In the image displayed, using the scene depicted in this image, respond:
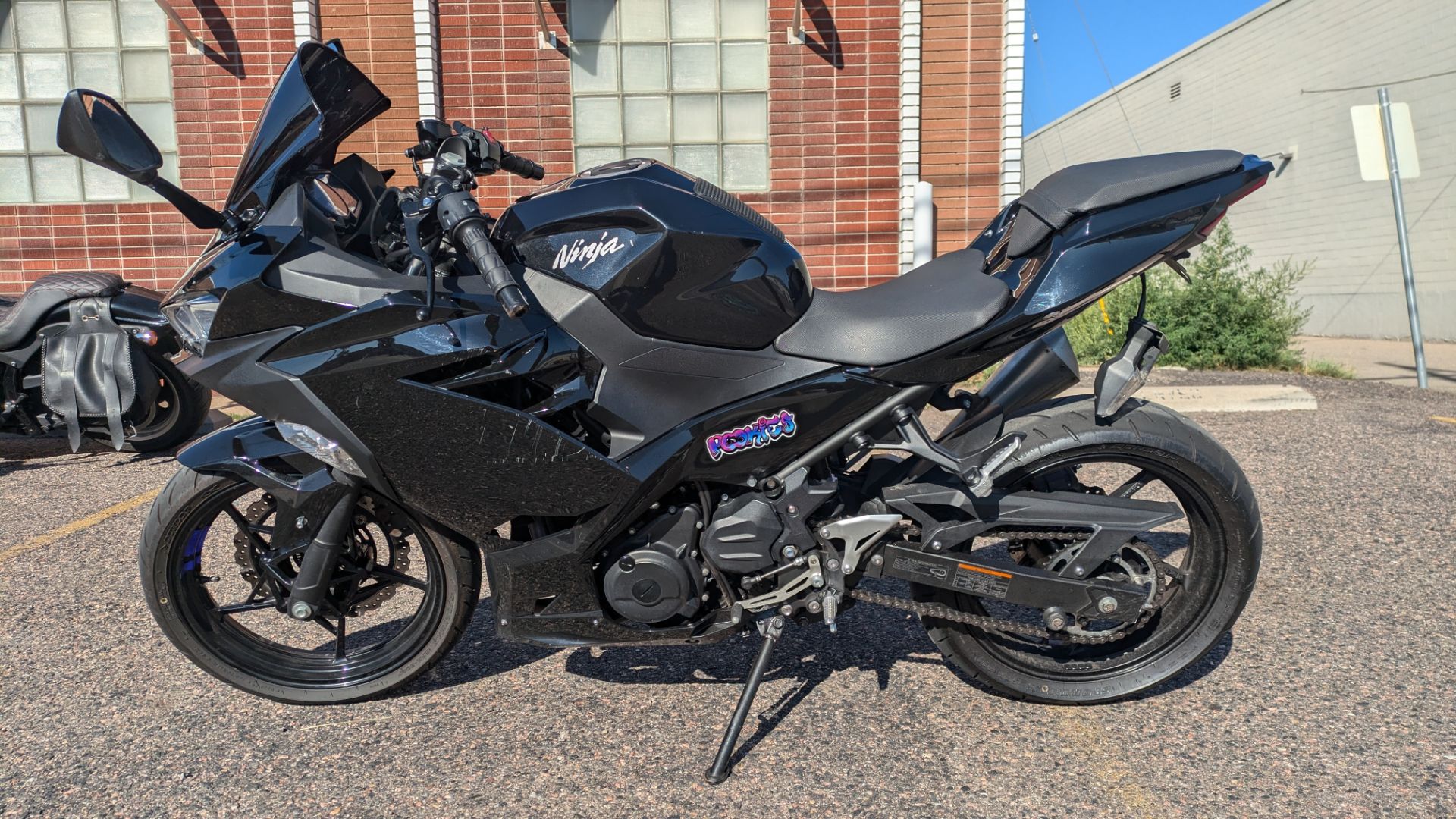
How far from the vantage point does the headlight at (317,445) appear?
7.09ft

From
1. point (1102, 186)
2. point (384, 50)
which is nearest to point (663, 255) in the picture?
point (1102, 186)

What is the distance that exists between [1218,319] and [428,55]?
7745mm

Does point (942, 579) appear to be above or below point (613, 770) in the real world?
above

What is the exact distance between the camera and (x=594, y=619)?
2260 millimetres

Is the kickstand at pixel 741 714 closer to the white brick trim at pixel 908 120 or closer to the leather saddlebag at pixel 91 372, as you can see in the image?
the leather saddlebag at pixel 91 372

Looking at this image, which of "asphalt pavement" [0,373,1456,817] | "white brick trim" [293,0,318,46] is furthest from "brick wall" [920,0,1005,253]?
"asphalt pavement" [0,373,1456,817]

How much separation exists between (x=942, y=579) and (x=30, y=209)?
10.2 metres

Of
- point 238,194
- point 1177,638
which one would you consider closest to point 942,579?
point 1177,638

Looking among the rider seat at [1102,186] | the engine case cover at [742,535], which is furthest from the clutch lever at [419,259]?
the rider seat at [1102,186]

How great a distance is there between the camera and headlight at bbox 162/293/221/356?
2.07 metres

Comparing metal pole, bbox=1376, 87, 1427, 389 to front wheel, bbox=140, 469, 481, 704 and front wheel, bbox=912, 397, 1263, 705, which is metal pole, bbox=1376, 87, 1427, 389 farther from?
front wheel, bbox=140, 469, 481, 704

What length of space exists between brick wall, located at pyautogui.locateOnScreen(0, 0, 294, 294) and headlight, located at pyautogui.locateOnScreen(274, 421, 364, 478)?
7756mm

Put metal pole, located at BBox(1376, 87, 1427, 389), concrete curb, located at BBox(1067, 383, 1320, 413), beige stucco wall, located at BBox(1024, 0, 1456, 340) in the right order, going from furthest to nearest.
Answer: beige stucco wall, located at BBox(1024, 0, 1456, 340)
metal pole, located at BBox(1376, 87, 1427, 389)
concrete curb, located at BBox(1067, 383, 1320, 413)

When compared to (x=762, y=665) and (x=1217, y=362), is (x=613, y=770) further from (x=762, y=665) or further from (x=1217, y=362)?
(x=1217, y=362)
